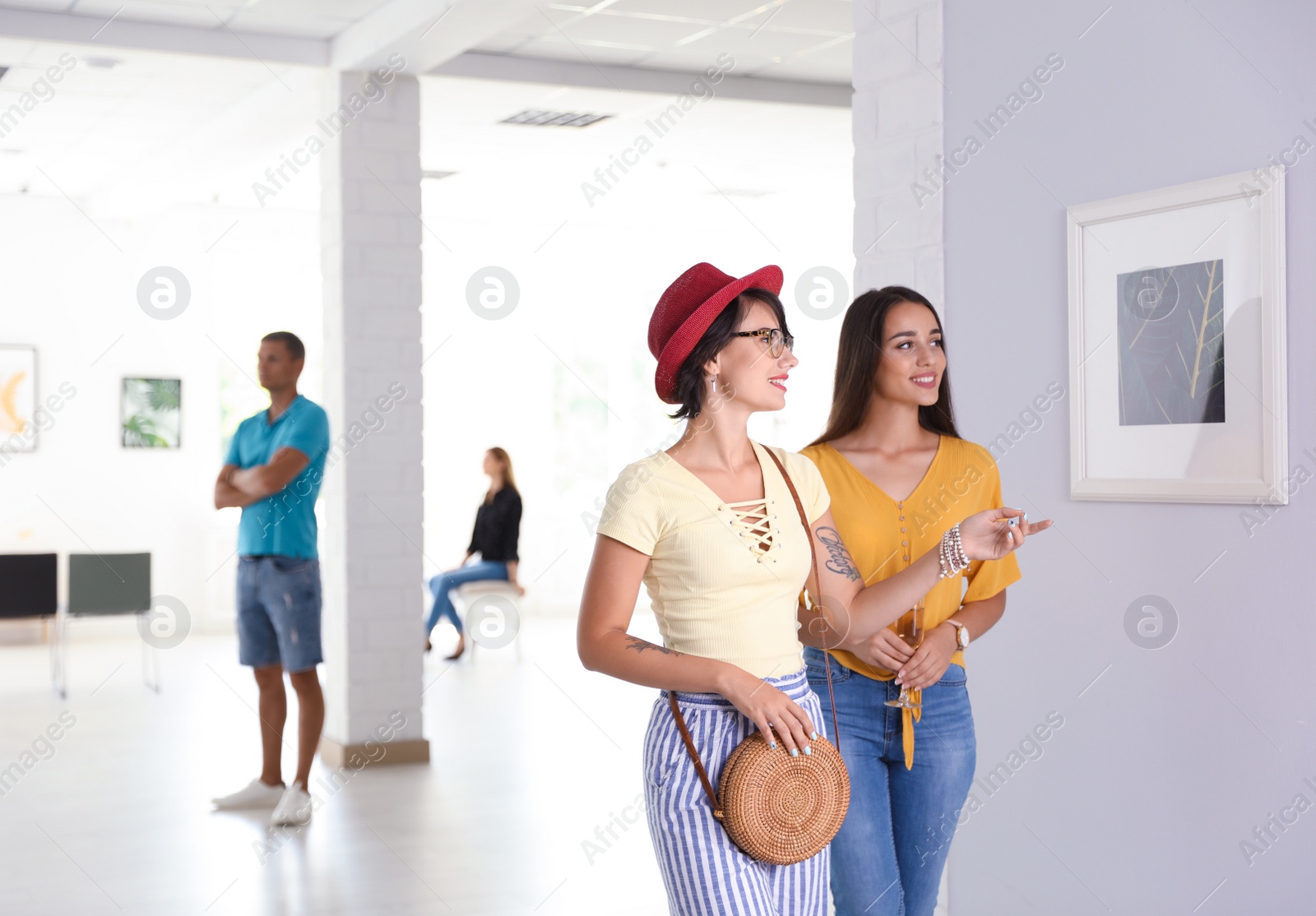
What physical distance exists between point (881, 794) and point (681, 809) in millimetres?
496

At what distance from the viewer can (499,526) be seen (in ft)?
29.4

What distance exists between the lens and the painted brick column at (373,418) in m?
5.71

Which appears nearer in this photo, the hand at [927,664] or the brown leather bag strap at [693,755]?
the brown leather bag strap at [693,755]

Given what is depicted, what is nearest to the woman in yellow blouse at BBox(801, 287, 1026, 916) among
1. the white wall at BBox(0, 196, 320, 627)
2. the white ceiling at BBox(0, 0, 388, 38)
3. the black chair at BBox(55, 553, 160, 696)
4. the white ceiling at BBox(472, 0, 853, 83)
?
the white ceiling at BBox(472, 0, 853, 83)

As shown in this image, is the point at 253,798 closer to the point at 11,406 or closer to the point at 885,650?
the point at 885,650

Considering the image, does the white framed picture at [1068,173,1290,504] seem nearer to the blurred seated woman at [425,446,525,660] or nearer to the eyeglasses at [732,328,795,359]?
the eyeglasses at [732,328,795,359]

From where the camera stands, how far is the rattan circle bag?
1.79 metres

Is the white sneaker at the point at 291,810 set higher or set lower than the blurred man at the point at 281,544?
lower

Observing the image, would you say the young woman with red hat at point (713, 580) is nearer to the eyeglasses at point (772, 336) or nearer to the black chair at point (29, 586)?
the eyeglasses at point (772, 336)

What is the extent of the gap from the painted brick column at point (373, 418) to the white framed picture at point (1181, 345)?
3.66 metres

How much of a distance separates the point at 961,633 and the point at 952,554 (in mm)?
264

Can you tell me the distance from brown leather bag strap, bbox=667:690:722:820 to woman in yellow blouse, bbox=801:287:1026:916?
14.2 inches

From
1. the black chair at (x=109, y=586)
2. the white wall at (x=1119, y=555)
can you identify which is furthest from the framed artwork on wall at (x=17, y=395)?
the white wall at (x=1119, y=555)

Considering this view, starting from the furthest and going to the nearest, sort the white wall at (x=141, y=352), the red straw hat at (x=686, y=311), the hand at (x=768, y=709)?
1. the white wall at (x=141, y=352)
2. the red straw hat at (x=686, y=311)
3. the hand at (x=768, y=709)
